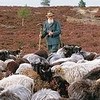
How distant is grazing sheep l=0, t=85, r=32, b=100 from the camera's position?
8672mm

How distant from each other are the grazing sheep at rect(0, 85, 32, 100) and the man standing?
22.1 feet

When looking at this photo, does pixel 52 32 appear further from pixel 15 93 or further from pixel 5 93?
pixel 5 93

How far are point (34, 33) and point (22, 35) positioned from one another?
2.02 metres

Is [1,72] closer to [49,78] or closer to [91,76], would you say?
[49,78]

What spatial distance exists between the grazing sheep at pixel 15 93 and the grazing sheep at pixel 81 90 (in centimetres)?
88

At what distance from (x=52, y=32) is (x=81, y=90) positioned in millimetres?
7362

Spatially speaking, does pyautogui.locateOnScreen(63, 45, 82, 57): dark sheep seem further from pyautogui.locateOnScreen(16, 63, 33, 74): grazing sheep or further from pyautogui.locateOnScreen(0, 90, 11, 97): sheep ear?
pyautogui.locateOnScreen(0, 90, 11, 97): sheep ear

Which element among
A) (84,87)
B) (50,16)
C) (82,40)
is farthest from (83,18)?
(84,87)

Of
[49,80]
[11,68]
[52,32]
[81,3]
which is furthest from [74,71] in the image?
[81,3]

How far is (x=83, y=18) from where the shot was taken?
47.5m

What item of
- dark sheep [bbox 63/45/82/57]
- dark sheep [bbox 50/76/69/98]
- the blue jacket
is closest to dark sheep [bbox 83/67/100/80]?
dark sheep [bbox 50/76/69/98]

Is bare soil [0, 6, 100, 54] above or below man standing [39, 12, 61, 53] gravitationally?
below

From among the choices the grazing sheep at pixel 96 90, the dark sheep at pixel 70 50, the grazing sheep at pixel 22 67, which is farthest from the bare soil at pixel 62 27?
the grazing sheep at pixel 96 90

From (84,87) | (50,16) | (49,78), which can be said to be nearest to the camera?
(84,87)
